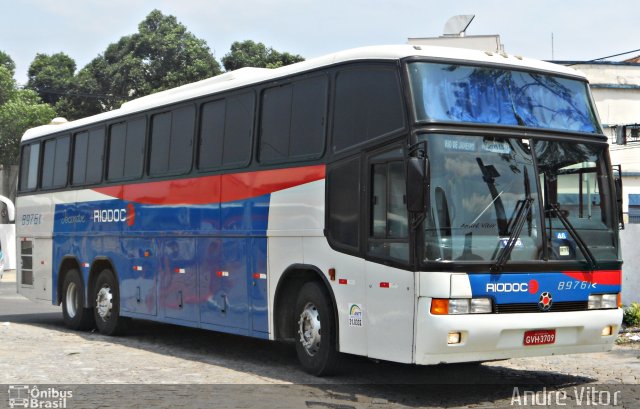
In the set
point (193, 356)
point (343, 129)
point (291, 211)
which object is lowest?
point (193, 356)

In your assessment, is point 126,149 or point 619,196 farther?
point 126,149

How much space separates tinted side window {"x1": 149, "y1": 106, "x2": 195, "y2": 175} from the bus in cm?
9

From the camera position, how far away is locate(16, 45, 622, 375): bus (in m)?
9.02

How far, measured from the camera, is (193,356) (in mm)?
12922

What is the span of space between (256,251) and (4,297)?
16366mm

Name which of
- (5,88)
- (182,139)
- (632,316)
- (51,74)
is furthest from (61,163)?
(51,74)

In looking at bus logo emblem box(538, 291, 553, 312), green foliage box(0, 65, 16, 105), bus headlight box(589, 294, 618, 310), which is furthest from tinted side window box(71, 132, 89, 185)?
green foliage box(0, 65, 16, 105)

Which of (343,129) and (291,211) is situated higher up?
(343,129)

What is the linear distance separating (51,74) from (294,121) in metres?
51.6

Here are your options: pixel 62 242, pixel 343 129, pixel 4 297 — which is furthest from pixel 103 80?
pixel 343 129

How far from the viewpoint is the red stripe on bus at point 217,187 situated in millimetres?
11062

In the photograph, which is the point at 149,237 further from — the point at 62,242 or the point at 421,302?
the point at 421,302

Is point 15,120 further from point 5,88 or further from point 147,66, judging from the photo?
point 147,66

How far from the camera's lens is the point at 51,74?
59.7 metres
